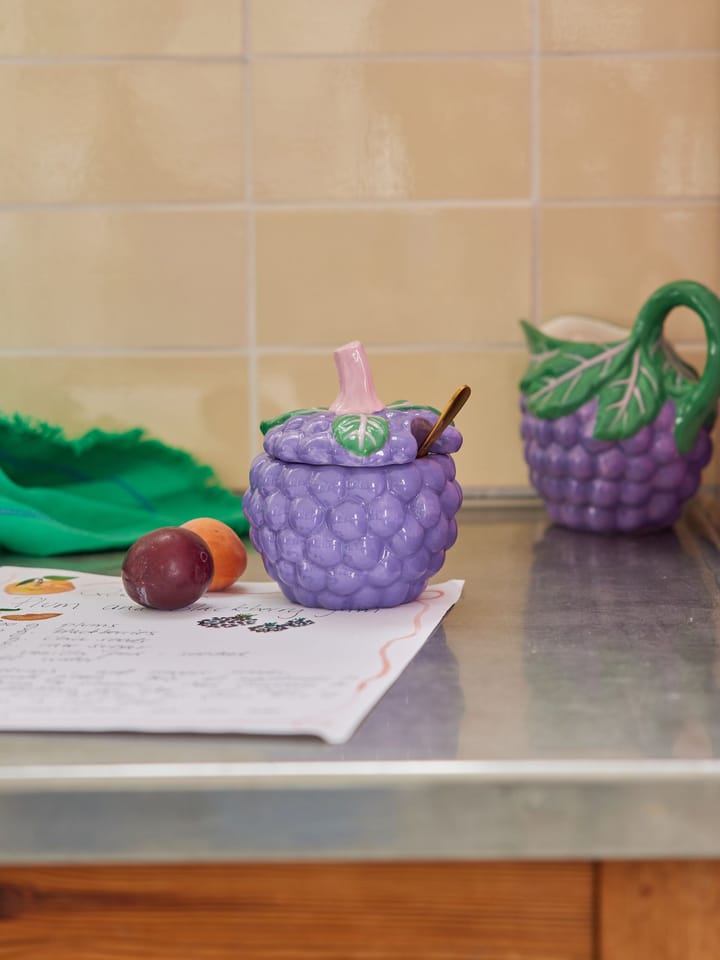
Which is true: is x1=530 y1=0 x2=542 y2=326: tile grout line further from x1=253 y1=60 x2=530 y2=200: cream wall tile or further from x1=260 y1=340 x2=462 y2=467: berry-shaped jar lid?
x1=260 y1=340 x2=462 y2=467: berry-shaped jar lid

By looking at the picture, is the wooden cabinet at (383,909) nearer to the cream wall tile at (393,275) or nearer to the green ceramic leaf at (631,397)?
the green ceramic leaf at (631,397)

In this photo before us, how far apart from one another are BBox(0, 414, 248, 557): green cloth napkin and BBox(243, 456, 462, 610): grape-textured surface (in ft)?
1.00

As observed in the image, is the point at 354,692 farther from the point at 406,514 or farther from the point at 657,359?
the point at 657,359

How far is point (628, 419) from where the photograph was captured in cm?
105

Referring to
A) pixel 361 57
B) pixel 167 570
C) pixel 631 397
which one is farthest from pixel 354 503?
pixel 361 57

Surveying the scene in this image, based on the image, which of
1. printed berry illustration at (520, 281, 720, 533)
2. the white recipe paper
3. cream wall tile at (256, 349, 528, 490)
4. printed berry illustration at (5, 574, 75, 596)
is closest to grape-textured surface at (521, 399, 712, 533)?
printed berry illustration at (520, 281, 720, 533)

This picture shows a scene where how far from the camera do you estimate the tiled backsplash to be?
121cm

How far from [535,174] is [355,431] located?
1.81 feet

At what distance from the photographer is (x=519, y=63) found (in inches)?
47.9

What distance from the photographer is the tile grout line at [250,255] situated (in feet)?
4.01

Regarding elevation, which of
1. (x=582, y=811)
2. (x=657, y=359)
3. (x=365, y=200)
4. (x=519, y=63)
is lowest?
(x=582, y=811)

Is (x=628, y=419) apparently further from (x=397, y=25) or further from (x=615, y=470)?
(x=397, y=25)

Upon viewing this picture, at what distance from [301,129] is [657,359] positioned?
1.43 ft

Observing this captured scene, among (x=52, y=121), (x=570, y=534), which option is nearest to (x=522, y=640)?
(x=570, y=534)
